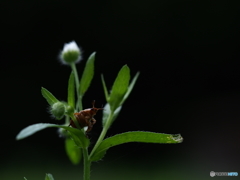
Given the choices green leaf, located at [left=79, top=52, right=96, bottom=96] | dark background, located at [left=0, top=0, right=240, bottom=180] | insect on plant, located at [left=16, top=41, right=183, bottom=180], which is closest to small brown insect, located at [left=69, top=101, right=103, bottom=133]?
insect on plant, located at [left=16, top=41, right=183, bottom=180]

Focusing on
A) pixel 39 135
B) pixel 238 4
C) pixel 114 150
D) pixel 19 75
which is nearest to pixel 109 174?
pixel 114 150

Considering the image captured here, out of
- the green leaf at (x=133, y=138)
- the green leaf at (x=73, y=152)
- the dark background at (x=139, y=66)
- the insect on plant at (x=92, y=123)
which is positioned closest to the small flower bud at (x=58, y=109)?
the insect on plant at (x=92, y=123)

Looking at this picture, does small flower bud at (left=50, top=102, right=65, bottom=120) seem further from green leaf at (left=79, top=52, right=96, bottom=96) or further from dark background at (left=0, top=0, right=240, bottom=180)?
dark background at (left=0, top=0, right=240, bottom=180)

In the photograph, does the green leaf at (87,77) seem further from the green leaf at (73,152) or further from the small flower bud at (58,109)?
the green leaf at (73,152)

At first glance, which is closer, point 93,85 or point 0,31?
point 93,85

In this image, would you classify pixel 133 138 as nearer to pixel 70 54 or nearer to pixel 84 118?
pixel 84 118

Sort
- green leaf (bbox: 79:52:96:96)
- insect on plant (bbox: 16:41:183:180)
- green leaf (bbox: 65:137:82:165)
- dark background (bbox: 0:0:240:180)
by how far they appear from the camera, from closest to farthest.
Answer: insect on plant (bbox: 16:41:183:180)
green leaf (bbox: 79:52:96:96)
green leaf (bbox: 65:137:82:165)
dark background (bbox: 0:0:240:180)

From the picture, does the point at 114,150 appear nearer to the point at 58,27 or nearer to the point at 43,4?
the point at 58,27
